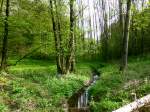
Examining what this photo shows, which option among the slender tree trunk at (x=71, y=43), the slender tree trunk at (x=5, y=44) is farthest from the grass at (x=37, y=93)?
the slender tree trunk at (x=71, y=43)

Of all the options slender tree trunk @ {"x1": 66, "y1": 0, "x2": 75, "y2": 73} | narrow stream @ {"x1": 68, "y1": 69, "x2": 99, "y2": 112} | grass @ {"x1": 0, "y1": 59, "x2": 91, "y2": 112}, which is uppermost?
slender tree trunk @ {"x1": 66, "y1": 0, "x2": 75, "y2": 73}

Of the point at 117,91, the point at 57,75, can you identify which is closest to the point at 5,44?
the point at 57,75

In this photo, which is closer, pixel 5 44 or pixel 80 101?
pixel 80 101

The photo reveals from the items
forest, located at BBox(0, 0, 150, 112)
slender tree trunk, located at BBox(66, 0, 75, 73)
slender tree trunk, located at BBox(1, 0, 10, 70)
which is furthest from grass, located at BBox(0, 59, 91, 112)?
slender tree trunk, located at BBox(66, 0, 75, 73)

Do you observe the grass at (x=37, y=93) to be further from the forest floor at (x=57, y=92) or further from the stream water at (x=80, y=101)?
the stream water at (x=80, y=101)

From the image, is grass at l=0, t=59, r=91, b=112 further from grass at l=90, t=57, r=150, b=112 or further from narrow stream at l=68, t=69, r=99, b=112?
grass at l=90, t=57, r=150, b=112

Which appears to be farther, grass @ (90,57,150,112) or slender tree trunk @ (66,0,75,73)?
slender tree trunk @ (66,0,75,73)

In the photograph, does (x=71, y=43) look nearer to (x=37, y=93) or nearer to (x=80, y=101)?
(x=80, y=101)

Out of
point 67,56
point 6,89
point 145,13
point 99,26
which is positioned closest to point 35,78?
point 6,89

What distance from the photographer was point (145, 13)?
37469mm

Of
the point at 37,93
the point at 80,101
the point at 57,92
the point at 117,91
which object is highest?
the point at 117,91

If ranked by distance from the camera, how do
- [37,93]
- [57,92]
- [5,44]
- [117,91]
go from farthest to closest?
[5,44], [57,92], [37,93], [117,91]

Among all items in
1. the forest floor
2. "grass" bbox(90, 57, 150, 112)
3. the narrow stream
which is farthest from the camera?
the narrow stream

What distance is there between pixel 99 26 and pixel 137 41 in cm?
1764
